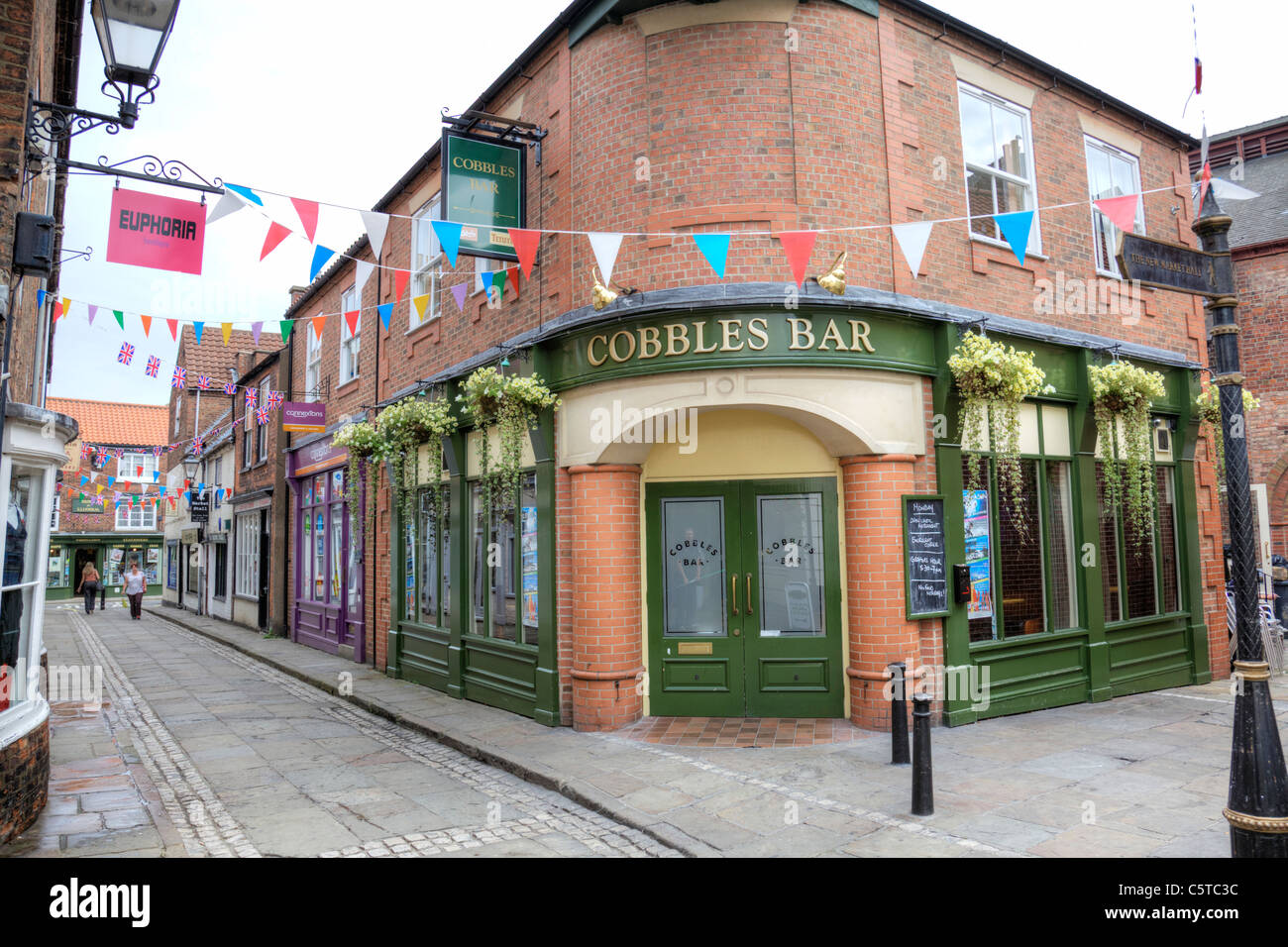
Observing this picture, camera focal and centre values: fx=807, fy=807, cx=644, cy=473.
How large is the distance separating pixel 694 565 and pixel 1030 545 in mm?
3781

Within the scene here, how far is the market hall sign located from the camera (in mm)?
7543

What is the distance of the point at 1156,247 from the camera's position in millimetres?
4777

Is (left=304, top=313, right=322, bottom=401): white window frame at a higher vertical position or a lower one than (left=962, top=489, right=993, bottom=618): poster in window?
higher

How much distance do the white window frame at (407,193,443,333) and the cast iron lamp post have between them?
9146 mm

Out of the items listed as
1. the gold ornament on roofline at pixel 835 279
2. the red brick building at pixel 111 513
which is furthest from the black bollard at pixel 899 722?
the red brick building at pixel 111 513

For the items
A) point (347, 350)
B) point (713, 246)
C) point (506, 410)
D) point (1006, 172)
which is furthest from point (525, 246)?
point (347, 350)

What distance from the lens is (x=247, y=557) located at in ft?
70.6

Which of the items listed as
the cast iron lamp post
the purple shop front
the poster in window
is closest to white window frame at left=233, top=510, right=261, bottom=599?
the purple shop front

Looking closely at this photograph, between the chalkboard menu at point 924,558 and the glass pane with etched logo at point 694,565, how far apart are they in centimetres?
182

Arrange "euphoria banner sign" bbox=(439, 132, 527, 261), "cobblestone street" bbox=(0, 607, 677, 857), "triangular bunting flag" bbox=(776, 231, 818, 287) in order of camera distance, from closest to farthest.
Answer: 1. "cobblestone street" bbox=(0, 607, 677, 857)
2. "triangular bunting flag" bbox=(776, 231, 818, 287)
3. "euphoria banner sign" bbox=(439, 132, 527, 261)

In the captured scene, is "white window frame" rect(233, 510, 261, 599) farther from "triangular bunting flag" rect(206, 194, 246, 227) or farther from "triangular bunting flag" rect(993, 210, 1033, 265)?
"triangular bunting flag" rect(993, 210, 1033, 265)

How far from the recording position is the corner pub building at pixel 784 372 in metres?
7.70

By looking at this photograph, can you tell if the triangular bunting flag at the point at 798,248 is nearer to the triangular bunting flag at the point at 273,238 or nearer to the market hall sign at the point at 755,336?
the market hall sign at the point at 755,336

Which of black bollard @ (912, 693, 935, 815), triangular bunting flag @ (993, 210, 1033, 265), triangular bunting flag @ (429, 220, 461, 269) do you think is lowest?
black bollard @ (912, 693, 935, 815)
